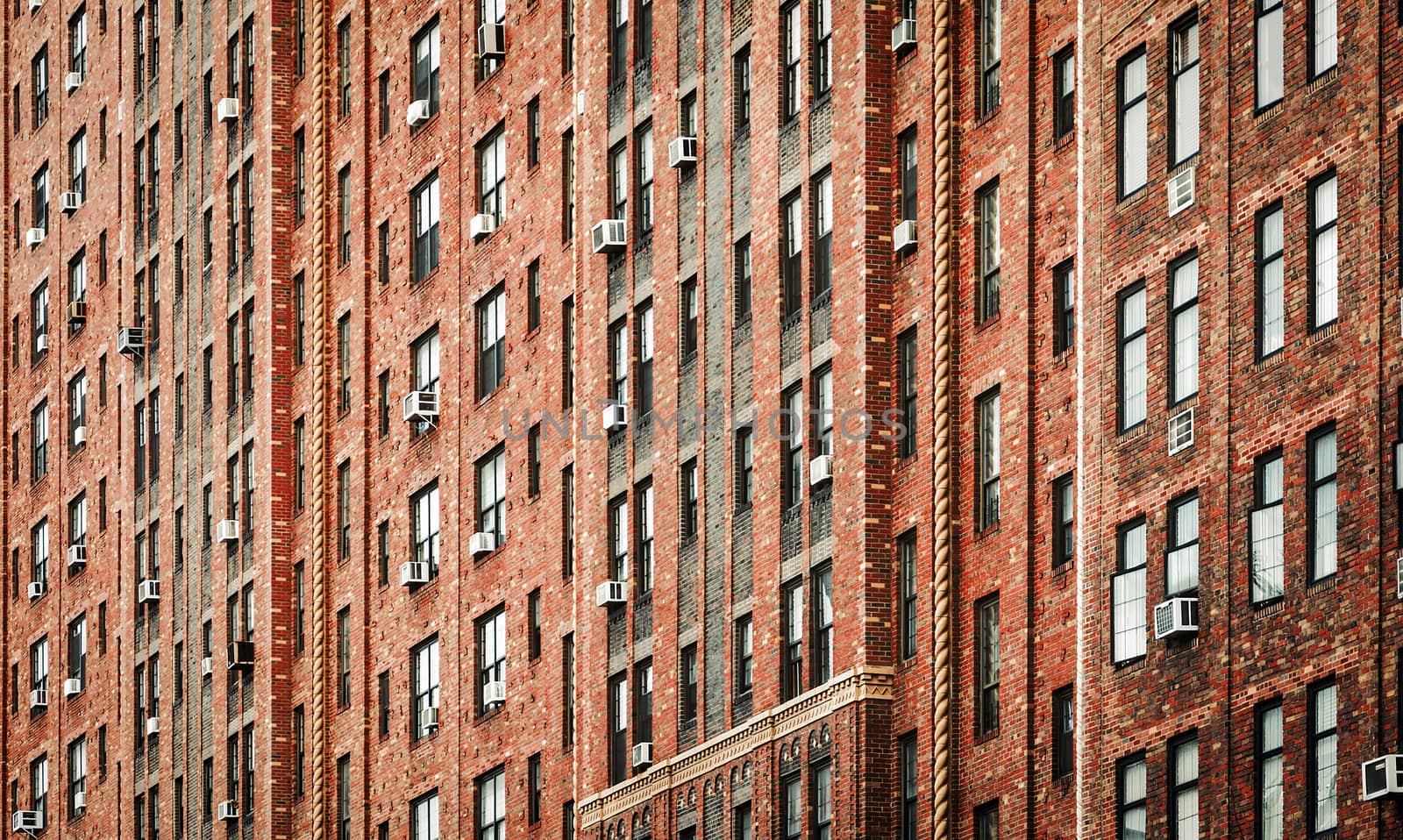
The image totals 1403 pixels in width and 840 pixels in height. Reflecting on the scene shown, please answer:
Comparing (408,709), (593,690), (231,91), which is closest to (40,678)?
(231,91)

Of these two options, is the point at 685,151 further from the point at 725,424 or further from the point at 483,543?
the point at 483,543

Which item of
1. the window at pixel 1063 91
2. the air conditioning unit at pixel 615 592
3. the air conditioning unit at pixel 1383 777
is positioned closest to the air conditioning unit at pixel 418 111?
the air conditioning unit at pixel 615 592

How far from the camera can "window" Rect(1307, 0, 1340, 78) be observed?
53.5m

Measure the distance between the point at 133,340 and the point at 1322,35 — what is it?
49840 mm

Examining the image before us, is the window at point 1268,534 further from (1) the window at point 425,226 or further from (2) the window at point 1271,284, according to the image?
(1) the window at point 425,226

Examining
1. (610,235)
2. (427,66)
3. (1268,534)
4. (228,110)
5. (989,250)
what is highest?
(228,110)

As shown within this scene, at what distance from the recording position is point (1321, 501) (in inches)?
2080

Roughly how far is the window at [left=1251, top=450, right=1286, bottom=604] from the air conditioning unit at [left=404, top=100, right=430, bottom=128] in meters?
32.4

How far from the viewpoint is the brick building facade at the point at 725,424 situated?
5412 centimetres

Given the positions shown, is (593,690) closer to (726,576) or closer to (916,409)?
(726,576)

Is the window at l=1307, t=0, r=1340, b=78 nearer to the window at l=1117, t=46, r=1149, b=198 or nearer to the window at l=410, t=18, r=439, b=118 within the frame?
the window at l=1117, t=46, r=1149, b=198

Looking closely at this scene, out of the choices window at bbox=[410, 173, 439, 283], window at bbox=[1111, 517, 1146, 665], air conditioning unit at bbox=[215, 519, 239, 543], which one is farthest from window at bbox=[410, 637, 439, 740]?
window at bbox=[1111, 517, 1146, 665]

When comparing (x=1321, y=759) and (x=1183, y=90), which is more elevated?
(x=1183, y=90)

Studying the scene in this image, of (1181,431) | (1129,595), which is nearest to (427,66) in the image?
(1129,595)
